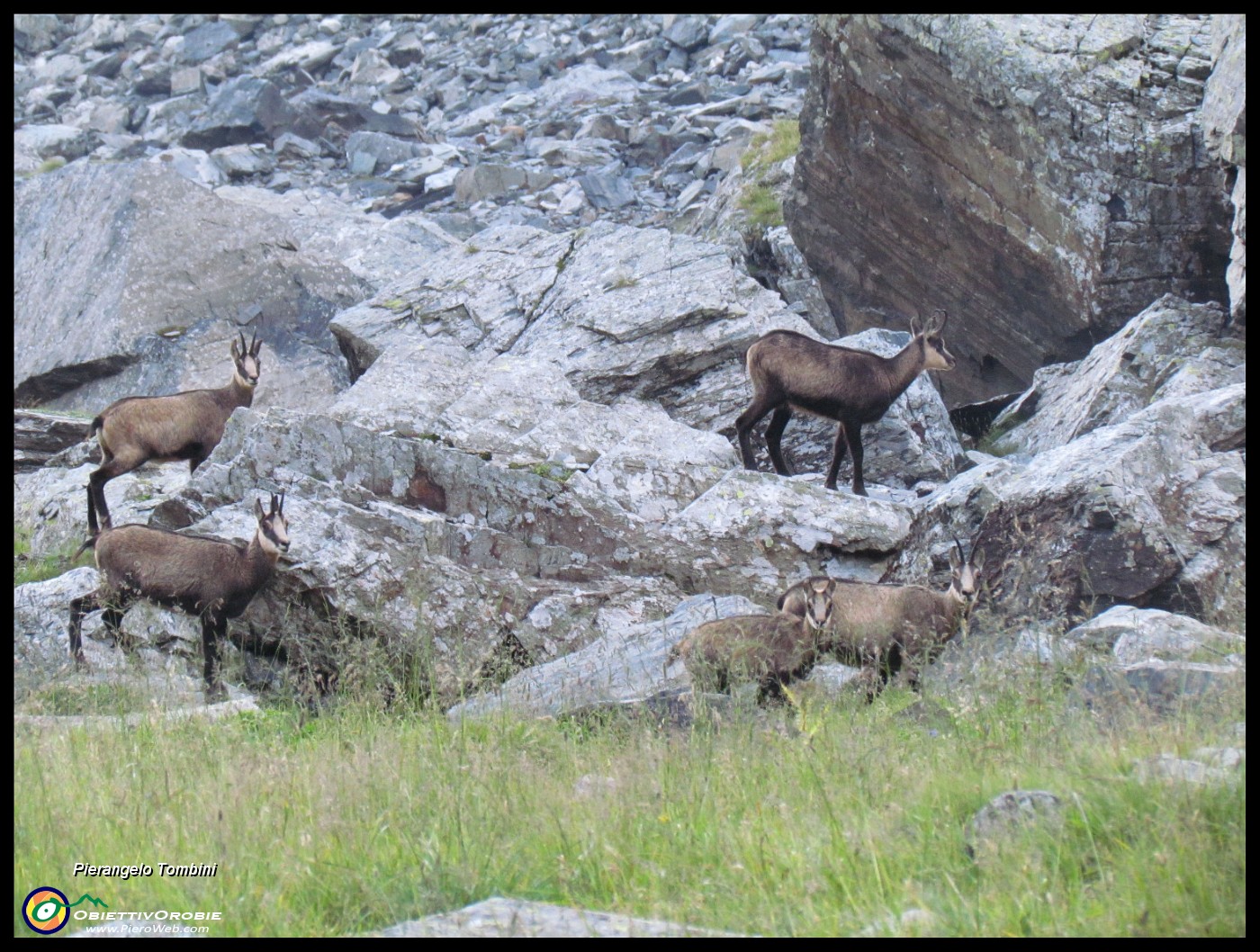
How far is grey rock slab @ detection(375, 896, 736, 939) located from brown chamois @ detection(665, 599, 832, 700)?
2728 millimetres

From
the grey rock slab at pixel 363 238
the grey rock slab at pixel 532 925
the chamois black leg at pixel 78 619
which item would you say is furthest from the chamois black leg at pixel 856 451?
the grey rock slab at pixel 363 238

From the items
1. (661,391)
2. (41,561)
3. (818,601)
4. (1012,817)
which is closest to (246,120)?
(661,391)

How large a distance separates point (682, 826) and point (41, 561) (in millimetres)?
7336

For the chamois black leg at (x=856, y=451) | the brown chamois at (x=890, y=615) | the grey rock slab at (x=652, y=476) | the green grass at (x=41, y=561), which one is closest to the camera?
the brown chamois at (x=890, y=615)

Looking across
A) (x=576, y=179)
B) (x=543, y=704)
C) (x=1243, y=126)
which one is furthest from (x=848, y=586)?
(x=576, y=179)

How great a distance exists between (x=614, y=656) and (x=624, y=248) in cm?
750

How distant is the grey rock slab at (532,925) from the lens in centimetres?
318

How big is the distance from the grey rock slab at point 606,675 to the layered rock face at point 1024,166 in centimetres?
575

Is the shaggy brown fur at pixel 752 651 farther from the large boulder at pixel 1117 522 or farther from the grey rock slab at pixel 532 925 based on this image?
the grey rock slab at pixel 532 925

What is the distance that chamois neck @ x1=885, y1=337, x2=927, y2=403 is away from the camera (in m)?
11.0

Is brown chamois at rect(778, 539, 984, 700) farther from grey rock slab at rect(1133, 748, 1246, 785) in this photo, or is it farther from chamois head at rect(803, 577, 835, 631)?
grey rock slab at rect(1133, 748, 1246, 785)

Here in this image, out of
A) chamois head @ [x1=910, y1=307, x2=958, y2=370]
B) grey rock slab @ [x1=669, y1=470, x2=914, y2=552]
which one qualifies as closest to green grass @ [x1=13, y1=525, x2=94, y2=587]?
grey rock slab @ [x1=669, y1=470, x2=914, y2=552]

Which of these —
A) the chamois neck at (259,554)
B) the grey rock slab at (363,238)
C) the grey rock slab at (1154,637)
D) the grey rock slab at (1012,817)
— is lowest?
the grey rock slab at (363,238)

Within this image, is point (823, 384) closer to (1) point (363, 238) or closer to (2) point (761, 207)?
(2) point (761, 207)
